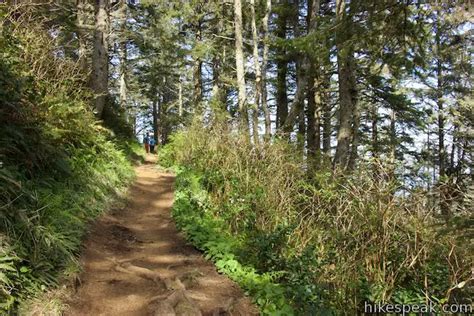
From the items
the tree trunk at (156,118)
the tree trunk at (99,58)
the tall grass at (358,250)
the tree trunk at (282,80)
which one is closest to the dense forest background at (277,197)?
the tall grass at (358,250)

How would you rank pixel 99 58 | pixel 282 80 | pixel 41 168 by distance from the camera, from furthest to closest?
pixel 282 80 < pixel 99 58 < pixel 41 168

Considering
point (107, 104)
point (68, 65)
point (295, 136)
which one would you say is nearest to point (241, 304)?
point (68, 65)

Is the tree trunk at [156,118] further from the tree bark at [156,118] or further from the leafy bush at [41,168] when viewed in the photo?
the leafy bush at [41,168]

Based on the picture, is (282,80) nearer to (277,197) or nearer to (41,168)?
(277,197)

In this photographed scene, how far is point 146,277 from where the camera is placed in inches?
190

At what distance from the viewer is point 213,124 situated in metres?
10.7

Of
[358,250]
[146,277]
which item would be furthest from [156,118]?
[358,250]

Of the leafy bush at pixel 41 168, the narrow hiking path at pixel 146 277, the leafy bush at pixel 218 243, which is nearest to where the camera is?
the leafy bush at pixel 41 168

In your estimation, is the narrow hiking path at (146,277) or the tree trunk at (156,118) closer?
the narrow hiking path at (146,277)

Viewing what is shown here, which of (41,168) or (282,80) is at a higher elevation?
(282,80)

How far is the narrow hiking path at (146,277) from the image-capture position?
410 cm

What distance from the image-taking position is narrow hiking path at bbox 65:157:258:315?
4.10 meters

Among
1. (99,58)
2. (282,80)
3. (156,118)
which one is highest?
(282,80)

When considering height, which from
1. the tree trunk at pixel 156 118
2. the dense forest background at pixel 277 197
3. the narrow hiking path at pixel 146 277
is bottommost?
the narrow hiking path at pixel 146 277
